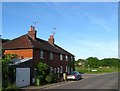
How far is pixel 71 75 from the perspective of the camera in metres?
41.4

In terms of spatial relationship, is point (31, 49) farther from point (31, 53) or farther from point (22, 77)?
point (22, 77)

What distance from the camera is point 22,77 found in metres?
29.5

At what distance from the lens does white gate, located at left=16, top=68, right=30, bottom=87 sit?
2820 cm

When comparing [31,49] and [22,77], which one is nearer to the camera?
[22,77]

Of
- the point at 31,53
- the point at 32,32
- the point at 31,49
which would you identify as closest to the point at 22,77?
the point at 31,53

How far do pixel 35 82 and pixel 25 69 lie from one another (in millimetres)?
2274

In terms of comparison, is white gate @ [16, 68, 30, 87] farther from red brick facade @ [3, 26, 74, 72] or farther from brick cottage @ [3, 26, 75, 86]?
red brick facade @ [3, 26, 74, 72]

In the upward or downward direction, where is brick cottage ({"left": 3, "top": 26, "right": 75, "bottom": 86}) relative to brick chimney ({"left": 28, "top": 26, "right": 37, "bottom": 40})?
downward

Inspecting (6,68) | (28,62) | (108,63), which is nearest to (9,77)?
(6,68)

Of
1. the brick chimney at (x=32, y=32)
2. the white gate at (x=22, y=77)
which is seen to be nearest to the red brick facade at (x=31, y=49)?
the brick chimney at (x=32, y=32)

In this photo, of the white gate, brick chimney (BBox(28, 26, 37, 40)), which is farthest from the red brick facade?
the white gate

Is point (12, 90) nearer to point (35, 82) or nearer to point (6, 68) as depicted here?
point (6, 68)

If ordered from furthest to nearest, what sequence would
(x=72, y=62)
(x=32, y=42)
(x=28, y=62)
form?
(x=72, y=62)
(x=32, y=42)
(x=28, y=62)

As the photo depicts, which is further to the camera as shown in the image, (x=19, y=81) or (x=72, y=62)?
(x=72, y=62)
